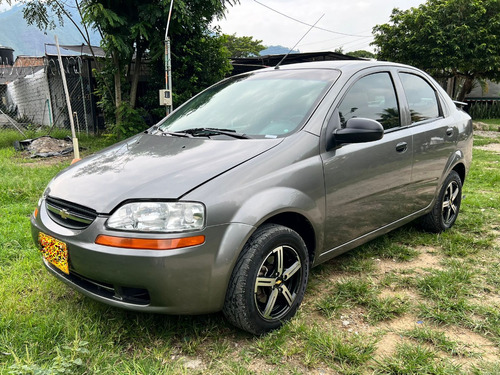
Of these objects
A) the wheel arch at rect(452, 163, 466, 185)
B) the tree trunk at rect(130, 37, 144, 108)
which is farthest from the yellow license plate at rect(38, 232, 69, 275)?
the tree trunk at rect(130, 37, 144, 108)

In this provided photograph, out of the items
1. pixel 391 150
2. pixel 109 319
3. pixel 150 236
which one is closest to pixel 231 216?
pixel 150 236

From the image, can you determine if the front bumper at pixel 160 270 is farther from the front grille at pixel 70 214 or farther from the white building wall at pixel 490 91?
the white building wall at pixel 490 91

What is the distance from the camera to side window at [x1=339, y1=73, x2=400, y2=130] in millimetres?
2824

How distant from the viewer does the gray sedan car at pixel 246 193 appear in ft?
6.44

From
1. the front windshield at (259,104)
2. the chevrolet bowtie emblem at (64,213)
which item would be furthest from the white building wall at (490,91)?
the chevrolet bowtie emblem at (64,213)

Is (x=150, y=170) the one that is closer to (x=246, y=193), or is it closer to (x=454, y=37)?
(x=246, y=193)

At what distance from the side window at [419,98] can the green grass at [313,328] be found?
1.21 m

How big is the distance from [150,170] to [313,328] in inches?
50.8

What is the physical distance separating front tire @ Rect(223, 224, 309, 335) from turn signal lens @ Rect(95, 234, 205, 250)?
1.01 ft

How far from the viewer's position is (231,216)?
6.64 feet

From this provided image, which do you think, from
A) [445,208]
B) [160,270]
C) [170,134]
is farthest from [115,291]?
[445,208]

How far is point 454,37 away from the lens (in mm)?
18031

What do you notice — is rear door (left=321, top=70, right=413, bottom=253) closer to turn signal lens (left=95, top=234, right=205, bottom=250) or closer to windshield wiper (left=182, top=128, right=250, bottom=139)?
windshield wiper (left=182, top=128, right=250, bottom=139)

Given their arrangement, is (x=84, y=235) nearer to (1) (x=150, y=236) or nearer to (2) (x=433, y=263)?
(1) (x=150, y=236)
